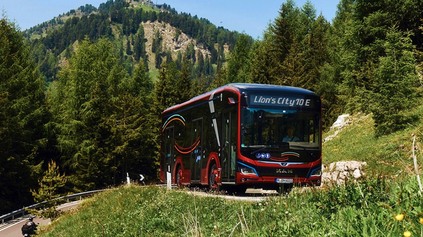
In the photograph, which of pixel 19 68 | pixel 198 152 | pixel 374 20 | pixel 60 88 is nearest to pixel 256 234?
pixel 198 152

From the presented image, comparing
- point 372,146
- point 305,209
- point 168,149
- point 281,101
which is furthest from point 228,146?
point 168,149

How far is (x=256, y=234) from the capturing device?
584 centimetres

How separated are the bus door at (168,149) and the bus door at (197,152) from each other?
3.92 metres

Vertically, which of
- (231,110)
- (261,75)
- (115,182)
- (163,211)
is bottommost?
(115,182)

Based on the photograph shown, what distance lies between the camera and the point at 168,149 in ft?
82.0

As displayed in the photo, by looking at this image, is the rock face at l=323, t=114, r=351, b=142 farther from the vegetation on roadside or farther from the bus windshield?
the bus windshield

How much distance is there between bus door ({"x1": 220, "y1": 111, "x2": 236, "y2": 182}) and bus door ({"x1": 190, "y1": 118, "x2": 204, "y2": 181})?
8.33ft

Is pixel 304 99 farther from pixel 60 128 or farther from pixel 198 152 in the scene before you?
pixel 60 128

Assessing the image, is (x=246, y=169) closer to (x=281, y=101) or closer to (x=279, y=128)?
(x=279, y=128)

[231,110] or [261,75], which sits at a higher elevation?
[261,75]

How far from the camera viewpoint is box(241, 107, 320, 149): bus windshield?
1534cm

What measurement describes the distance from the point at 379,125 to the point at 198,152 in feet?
29.9

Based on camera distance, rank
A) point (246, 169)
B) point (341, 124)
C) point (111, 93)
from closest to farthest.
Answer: point (246, 169)
point (341, 124)
point (111, 93)

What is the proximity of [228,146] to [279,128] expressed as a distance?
1789mm
